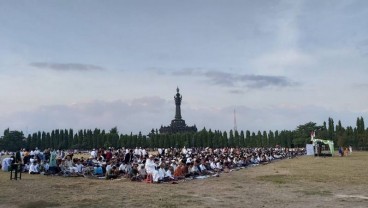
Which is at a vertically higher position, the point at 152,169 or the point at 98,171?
the point at 152,169

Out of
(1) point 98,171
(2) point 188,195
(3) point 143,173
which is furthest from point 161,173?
(2) point 188,195

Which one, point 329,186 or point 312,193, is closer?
point 312,193

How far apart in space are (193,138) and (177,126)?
87.2 ft

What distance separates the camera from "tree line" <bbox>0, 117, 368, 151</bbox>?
8156 cm

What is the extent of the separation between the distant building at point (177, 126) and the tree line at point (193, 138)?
6.03m

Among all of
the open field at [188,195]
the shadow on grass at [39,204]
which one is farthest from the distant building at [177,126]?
the shadow on grass at [39,204]

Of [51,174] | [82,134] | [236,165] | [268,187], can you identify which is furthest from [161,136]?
[268,187]

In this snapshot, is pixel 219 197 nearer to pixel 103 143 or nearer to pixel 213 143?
pixel 213 143

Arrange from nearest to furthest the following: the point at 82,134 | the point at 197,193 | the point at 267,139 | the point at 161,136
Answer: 1. the point at 197,193
2. the point at 267,139
3. the point at 161,136
4. the point at 82,134

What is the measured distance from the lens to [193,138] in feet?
323

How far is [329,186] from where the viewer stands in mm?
18406

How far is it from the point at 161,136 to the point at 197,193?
85.9 metres

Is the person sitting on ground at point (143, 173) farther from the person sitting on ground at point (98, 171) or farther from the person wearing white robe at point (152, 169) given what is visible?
the person sitting on ground at point (98, 171)

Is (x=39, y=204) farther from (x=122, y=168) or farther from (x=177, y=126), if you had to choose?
(x=177, y=126)
